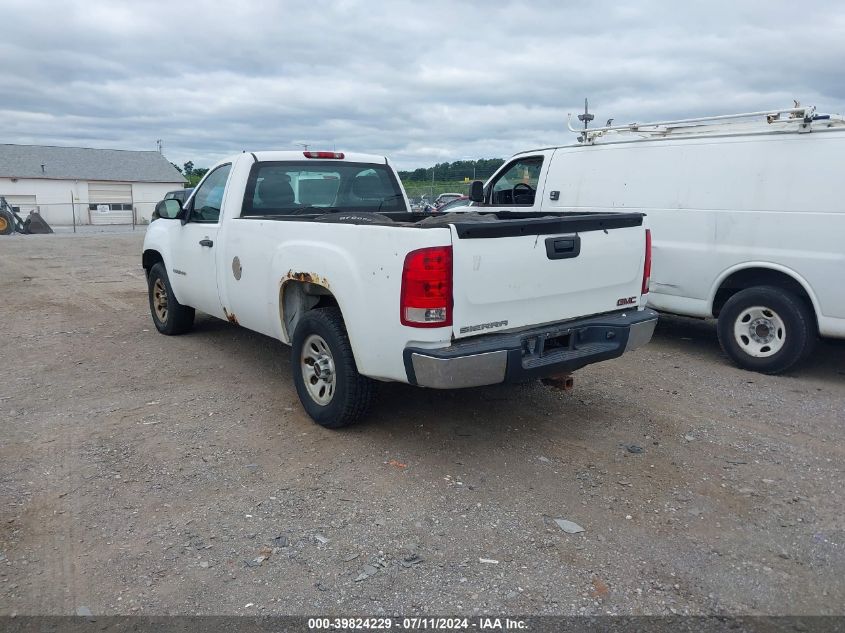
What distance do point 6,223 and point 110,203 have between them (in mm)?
26186

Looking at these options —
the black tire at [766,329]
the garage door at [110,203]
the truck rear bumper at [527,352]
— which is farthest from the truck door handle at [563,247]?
the garage door at [110,203]

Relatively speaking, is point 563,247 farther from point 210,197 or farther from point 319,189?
point 210,197

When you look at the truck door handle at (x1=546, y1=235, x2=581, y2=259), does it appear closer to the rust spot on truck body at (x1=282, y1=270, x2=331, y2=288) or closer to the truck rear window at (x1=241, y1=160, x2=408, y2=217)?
the rust spot on truck body at (x1=282, y1=270, x2=331, y2=288)

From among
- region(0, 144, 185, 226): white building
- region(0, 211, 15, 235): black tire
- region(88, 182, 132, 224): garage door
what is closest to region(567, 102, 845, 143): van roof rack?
region(0, 211, 15, 235): black tire

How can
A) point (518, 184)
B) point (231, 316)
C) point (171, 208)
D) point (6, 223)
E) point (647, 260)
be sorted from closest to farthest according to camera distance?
point (647, 260) < point (231, 316) < point (171, 208) < point (518, 184) < point (6, 223)

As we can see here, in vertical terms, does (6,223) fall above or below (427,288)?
below

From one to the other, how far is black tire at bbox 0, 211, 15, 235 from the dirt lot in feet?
89.8

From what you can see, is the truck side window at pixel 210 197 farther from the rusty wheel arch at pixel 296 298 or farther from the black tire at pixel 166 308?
the rusty wheel arch at pixel 296 298

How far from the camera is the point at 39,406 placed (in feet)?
18.2

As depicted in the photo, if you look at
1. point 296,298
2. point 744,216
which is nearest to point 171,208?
point 296,298

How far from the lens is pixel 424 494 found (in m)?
4.01

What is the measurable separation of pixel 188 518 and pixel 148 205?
5521 centimetres

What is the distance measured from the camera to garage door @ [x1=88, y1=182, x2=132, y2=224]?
5228cm

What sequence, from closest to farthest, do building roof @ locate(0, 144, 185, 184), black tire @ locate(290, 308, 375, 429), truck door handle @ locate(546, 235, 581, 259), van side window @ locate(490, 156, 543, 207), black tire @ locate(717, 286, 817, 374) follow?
truck door handle @ locate(546, 235, 581, 259)
black tire @ locate(290, 308, 375, 429)
black tire @ locate(717, 286, 817, 374)
van side window @ locate(490, 156, 543, 207)
building roof @ locate(0, 144, 185, 184)
